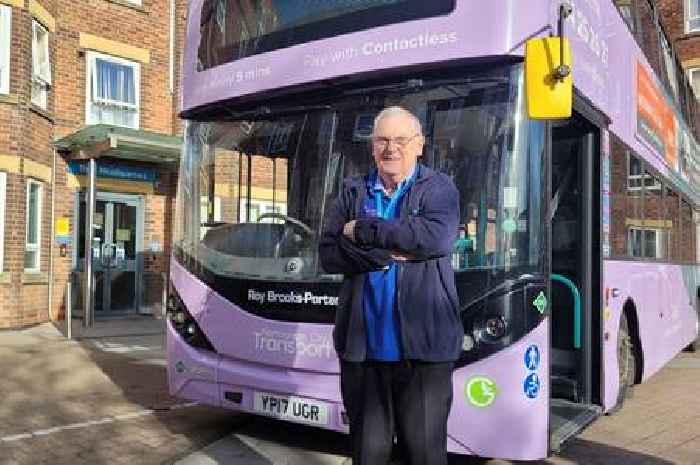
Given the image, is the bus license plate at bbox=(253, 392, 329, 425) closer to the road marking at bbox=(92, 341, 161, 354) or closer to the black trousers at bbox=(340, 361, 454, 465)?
the black trousers at bbox=(340, 361, 454, 465)

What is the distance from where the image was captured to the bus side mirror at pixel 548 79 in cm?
417

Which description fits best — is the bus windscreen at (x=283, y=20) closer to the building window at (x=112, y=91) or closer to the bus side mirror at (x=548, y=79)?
the bus side mirror at (x=548, y=79)

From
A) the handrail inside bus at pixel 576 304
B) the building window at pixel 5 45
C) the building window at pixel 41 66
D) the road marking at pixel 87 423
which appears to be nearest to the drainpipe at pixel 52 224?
the building window at pixel 41 66

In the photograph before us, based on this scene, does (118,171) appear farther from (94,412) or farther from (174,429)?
(174,429)

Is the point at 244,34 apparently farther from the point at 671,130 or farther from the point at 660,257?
the point at 671,130

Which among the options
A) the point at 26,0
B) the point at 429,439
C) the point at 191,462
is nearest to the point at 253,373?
the point at 191,462

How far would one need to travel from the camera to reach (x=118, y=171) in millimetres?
17031

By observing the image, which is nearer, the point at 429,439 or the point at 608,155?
the point at 429,439

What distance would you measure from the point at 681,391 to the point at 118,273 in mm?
12526

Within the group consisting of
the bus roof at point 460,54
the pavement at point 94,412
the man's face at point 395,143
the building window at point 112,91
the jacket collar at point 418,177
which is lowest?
the pavement at point 94,412

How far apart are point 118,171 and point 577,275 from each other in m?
13.2

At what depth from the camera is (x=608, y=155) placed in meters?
5.96

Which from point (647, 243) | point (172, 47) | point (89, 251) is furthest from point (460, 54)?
point (172, 47)

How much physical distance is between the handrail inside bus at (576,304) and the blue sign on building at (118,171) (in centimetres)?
1280
